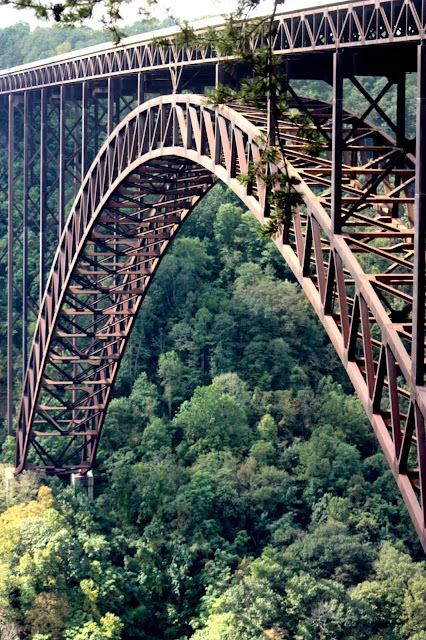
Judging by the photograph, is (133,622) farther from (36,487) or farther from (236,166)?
(236,166)

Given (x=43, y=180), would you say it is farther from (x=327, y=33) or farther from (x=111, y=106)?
(x=327, y=33)

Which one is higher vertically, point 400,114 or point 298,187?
point 400,114

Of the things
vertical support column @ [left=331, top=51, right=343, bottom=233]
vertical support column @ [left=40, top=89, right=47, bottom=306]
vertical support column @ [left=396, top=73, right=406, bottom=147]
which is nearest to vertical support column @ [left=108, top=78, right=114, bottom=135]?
vertical support column @ [left=40, top=89, right=47, bottom=306]

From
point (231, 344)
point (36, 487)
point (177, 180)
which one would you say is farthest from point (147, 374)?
point (177, 180)

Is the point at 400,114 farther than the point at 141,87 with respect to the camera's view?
No

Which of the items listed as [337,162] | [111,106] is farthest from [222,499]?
[337,162]

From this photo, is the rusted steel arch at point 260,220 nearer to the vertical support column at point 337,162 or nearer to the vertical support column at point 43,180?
the vertical support column at point 337,162

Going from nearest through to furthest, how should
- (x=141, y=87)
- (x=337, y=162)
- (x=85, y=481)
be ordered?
(x=337, y=162), (x=141, y=87), (x=85, y=481)
